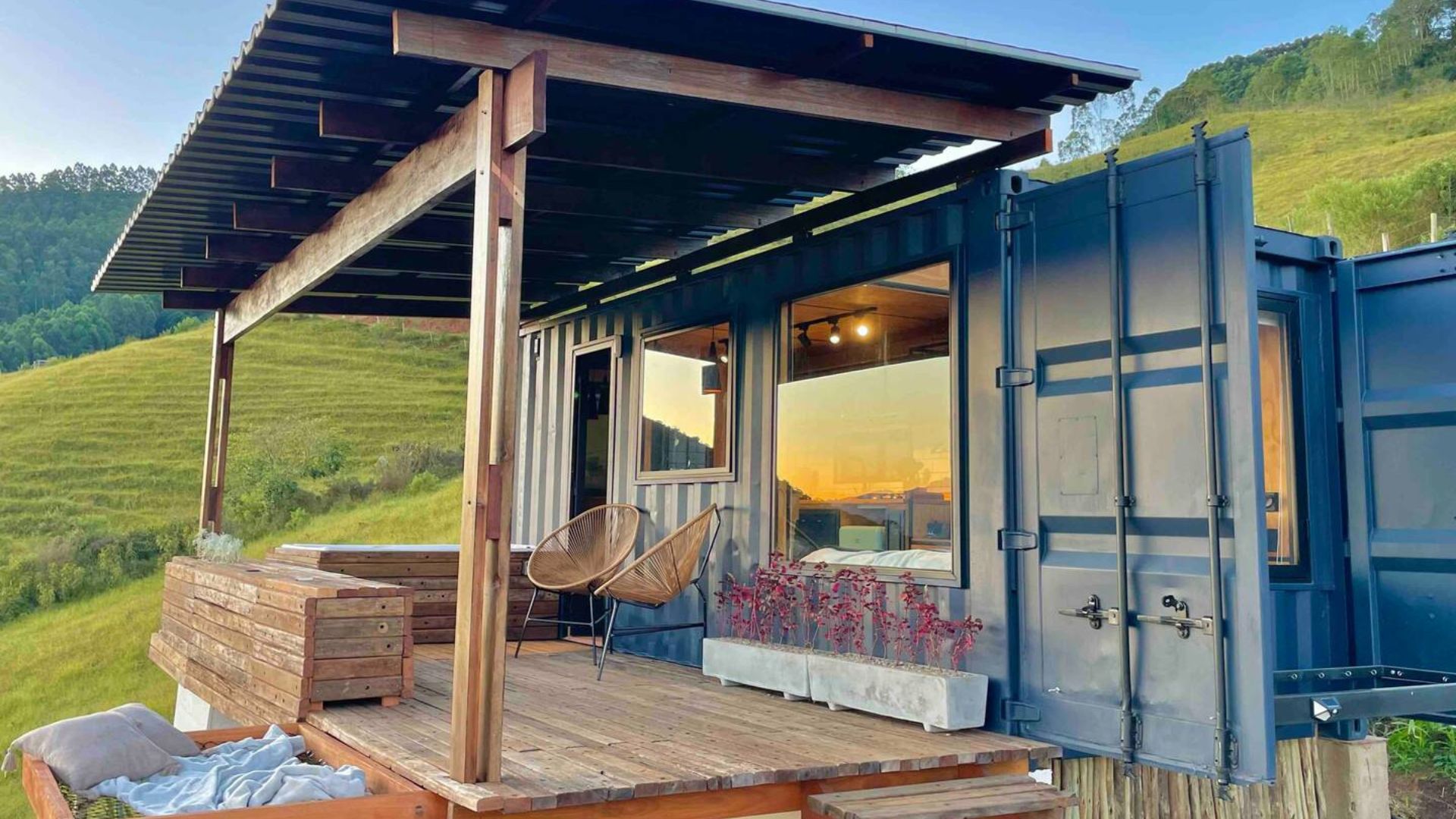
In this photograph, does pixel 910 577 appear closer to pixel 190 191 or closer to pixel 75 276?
pixel 190 191

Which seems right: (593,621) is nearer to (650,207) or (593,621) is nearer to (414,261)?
(650,207)

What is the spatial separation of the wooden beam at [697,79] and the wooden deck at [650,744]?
6.83 feet

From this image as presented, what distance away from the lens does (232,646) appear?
17.8 ft

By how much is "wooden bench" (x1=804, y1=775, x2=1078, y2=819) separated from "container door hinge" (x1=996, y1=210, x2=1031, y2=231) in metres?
1.95

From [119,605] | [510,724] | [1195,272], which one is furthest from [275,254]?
[119,605]

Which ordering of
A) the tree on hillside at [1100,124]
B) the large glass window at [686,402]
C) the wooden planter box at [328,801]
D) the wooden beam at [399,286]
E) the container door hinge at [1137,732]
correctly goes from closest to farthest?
the wooden planter box at [328,801] → the container door hinge at [1137,732] → the large glass window at [686,402] → the wooden beam at [399,286] → the tree on hillside at [1100,124]

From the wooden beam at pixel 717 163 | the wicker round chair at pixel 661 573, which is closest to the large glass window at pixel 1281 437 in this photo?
the wooden beam at pixel 717 163

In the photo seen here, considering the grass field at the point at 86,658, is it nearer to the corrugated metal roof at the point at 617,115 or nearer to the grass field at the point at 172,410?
the grass field at the point at 172,410

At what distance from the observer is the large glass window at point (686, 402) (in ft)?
19.5

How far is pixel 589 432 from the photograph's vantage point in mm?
7742

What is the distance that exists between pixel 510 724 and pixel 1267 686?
2.51 m

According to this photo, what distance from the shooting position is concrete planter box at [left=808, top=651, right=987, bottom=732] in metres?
3.96

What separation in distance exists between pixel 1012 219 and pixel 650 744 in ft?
7.46

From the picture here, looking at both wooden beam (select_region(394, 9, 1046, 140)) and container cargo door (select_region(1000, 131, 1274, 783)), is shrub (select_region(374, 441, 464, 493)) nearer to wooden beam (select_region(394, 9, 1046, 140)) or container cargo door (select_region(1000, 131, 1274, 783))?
wooden beam (select_region(394, 9, 1046, 140))
